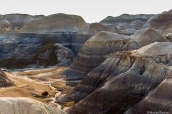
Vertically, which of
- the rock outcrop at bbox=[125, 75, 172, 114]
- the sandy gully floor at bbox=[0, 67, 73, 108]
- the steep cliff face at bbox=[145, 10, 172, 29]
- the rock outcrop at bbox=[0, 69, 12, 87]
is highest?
the steep cliff face at bbox=[145, 10, 172, 29]

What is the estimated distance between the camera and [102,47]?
8025cm

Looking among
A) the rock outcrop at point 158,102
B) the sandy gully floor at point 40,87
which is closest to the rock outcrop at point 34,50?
the sandy gully floor at point 40,87

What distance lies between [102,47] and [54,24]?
55.2 meters

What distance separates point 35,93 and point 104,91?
2110 centimetres

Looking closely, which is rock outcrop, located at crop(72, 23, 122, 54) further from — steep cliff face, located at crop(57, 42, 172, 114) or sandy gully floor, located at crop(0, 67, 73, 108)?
steep cliff face, located at crop(57, 42, 172, 114)

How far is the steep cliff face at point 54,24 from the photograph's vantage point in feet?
431

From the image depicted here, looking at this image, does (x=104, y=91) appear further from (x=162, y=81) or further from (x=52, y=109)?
(x=52, y=109)

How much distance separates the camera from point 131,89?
4106 centimetres

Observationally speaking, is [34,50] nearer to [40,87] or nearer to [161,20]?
[40,87]

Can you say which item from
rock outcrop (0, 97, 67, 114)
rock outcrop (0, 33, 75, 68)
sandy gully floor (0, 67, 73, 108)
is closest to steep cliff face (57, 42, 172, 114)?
sandy gully floor (0, 67, 73, 108)

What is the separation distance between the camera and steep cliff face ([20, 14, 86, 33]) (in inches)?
5172

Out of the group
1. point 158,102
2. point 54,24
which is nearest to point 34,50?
point 54,24

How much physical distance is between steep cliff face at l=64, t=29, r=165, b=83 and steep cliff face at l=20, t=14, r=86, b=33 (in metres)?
50.2

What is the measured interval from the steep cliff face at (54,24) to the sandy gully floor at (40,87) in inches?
1709
